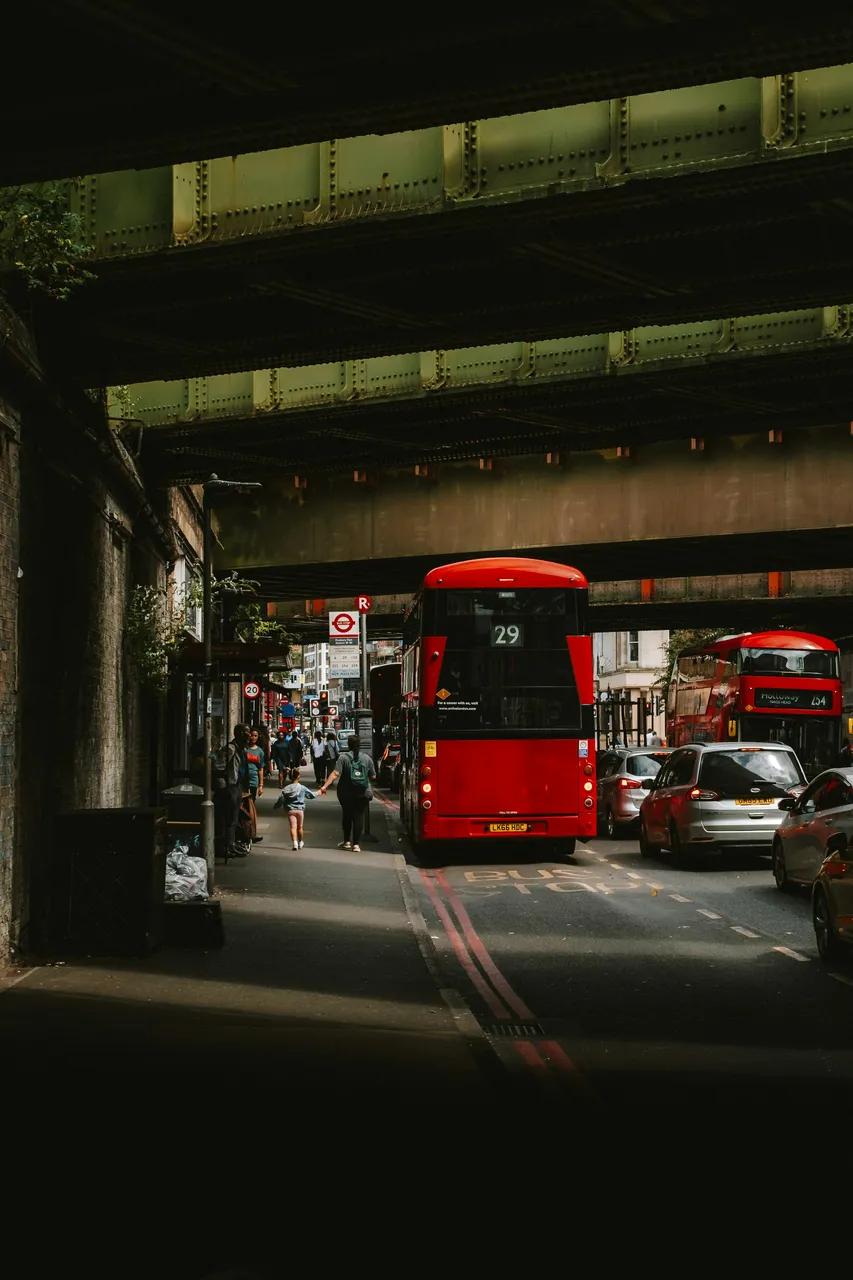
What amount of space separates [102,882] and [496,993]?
3.47m

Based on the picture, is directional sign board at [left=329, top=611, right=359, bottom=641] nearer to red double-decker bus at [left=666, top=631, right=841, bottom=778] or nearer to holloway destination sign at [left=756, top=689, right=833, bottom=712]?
red double-decker bus at [left=666, top=631, right=841, bottom=778]

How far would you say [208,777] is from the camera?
17906 millimetres

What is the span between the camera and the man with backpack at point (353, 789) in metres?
24.6

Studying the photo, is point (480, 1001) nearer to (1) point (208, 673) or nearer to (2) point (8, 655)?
(2) point (8, 655)

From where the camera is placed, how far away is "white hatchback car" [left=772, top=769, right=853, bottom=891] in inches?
641

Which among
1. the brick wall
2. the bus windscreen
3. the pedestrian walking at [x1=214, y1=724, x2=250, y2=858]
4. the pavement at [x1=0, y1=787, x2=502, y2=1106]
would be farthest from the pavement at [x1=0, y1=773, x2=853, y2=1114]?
the pedestrian walking at [x1=214, y1=724, x2=250, y2=858]

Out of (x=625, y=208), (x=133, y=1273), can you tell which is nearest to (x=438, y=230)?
(x=625, y=208)

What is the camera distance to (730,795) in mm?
21141

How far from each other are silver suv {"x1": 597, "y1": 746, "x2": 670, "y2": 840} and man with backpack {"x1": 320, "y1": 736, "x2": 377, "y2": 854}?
507 centimetres

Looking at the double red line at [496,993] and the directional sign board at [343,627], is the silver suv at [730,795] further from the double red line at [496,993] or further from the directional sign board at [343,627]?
the directional sign board at [343,627]

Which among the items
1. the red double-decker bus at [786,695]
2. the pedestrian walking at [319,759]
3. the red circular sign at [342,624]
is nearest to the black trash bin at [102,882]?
the red double-decker bus at [786,695]

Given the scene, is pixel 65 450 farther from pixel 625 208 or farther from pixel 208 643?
pixel 625 208

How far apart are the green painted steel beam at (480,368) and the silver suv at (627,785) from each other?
11.3 metres

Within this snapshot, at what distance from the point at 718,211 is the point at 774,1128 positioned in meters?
6.76
